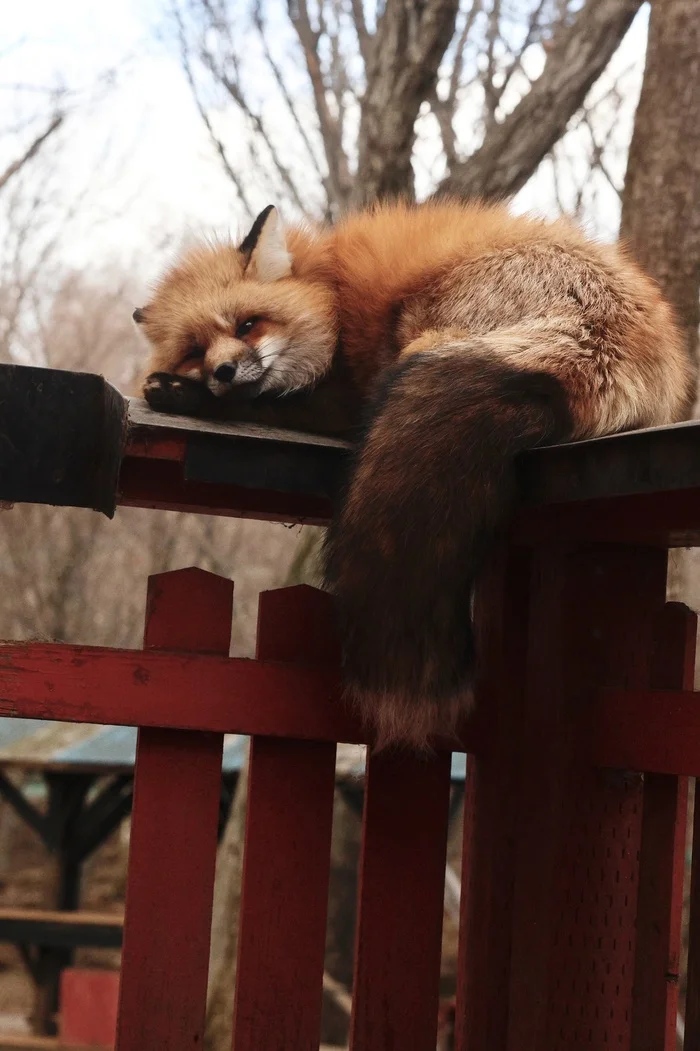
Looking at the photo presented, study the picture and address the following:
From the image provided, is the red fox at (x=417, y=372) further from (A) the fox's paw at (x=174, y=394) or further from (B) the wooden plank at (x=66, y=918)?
(B) the wooden plank at (x=66, y=918)

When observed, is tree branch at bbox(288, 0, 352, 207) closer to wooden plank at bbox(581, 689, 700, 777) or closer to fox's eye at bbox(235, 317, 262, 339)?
fox's eye at bbox(235, 317, 262, 339)

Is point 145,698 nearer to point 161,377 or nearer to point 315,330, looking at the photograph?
point 161,377

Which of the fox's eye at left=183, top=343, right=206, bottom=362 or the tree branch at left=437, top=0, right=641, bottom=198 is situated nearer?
the fox's eye at left=183, top=343, right=206, bottom=362

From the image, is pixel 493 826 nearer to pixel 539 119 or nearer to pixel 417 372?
pixel 417 372

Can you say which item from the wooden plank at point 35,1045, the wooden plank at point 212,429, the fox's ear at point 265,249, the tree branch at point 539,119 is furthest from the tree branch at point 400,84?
the wooden plank at point 35,1045

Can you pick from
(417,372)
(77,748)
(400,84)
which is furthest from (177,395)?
(77,748)

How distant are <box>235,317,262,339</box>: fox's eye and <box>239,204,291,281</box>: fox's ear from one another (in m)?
0.13

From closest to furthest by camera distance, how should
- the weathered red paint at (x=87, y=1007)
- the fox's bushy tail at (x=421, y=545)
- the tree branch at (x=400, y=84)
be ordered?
the fox's bushy tail at (x=421, y=545) < the tree branch at (x=400, y=84) < the weathered red paint at (x=87, y=1007)

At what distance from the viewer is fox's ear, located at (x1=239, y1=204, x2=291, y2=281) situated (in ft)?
8.75

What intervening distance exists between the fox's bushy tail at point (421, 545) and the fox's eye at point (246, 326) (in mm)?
859

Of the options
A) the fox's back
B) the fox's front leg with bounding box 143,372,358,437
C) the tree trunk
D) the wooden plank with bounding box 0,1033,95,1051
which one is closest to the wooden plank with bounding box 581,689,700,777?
the fox's back

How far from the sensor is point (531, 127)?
5668 millimetres

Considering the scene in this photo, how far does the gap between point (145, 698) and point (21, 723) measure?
8475 mm

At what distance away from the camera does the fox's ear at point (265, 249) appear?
8.75 feet
